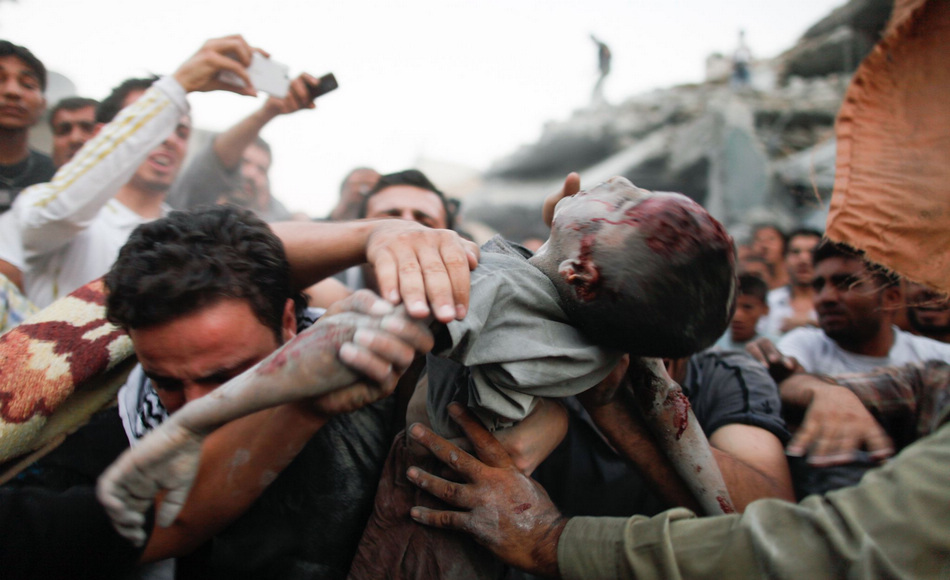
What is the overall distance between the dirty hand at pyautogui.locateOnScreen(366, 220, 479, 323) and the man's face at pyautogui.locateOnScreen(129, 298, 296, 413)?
1.47 feet

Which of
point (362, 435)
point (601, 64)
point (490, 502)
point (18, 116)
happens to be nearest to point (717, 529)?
point (490, 502)

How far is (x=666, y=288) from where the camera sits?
115 cm

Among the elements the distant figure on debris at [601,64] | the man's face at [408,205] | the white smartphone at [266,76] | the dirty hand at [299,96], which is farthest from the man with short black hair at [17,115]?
the distant figure on debris at [601,64]

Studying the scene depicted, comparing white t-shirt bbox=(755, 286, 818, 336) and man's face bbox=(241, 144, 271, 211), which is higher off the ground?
man's face bbox=(241, 144, 271, 211)

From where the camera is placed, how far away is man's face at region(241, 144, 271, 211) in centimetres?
433

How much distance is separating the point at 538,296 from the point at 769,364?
1.45m

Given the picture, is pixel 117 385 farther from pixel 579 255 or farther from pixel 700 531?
pixel 700 531

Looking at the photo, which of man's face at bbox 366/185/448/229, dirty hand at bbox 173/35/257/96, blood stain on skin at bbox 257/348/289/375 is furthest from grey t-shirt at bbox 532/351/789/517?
dirty hand at bbox 173/35/257/96

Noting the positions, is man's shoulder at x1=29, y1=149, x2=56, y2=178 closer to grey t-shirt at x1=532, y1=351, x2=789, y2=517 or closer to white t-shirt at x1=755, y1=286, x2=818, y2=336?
grey t-shirt at x1=532, y1=351, x2=789, y2=517

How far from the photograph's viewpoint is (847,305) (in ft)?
9.10

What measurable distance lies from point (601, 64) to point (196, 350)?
20348 millimetres

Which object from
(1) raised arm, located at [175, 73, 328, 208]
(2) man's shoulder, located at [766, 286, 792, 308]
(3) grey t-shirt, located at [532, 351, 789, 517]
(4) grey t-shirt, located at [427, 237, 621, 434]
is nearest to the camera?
(4) grey t-shirt, located at [427, 237, 621, 434]

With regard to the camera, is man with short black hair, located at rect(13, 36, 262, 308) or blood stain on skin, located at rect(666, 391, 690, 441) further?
man with short black hair, located at rect(13, 36, 262, 308)

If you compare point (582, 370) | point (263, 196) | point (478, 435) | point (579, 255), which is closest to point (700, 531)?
point (582, 370)
